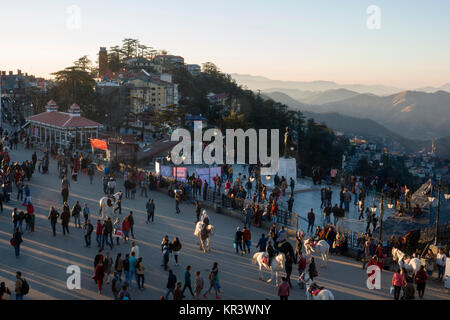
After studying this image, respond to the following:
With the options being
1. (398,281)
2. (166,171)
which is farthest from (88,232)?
(166,171)

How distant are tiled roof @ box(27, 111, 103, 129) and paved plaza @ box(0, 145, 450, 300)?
17768 mm

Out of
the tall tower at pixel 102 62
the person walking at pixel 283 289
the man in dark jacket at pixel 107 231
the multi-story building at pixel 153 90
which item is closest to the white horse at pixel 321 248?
the person walking at pixel 283 289

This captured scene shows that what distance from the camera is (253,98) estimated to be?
87.1 metres

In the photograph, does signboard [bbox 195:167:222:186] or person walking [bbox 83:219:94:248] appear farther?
signboard [bbox 195:167:222:186]

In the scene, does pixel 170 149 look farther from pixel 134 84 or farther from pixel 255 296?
pixel 134 84

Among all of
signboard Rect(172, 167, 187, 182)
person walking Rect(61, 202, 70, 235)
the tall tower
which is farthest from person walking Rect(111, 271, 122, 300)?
the tall tower

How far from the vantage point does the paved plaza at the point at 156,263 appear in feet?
41.3

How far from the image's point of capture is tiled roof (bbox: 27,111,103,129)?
37.8 metres

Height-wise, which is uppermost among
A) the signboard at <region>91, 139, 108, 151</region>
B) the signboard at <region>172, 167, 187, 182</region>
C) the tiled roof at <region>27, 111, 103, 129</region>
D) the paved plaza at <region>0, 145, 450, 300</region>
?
the tiled roof at <region>27, 111, 103, 129</region>

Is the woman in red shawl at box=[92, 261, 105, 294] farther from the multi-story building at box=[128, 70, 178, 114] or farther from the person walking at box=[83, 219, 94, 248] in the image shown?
the multi-story building at box=[128, 70, 178, 114]

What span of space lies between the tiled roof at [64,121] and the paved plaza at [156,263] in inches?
700

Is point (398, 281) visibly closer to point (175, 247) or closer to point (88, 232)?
point (175, 247)

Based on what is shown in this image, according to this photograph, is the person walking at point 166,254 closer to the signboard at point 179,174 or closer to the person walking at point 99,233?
the person walking at point 99,233
